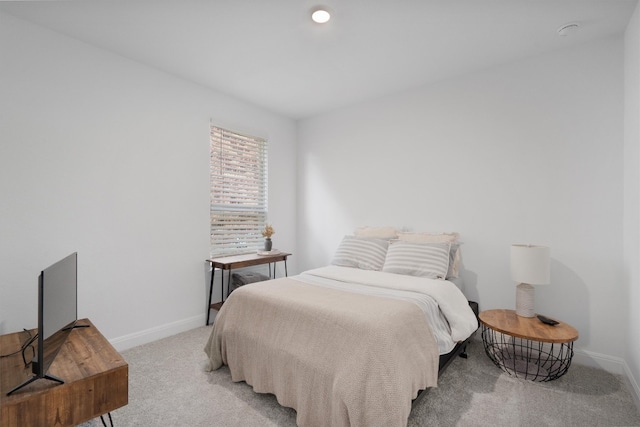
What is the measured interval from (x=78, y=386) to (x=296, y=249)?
11.1ft

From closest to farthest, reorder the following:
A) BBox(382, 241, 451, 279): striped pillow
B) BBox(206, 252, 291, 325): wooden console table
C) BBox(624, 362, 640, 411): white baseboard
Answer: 1. BBox(624, 362, 640, 411): white baseboard
2. BBox(382, 241, 451, 279): striped pillow
3. BBox(206, 252, 291, 325): wooden console table

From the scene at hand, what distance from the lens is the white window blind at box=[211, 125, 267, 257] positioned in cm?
367

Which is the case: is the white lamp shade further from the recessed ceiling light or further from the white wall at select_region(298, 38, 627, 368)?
the recessed ceiling light

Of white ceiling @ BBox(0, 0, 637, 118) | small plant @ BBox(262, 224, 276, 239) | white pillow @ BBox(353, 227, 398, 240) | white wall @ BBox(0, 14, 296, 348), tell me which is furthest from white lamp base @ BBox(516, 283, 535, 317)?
white wall @ BBox(0, 14, 296, 348)

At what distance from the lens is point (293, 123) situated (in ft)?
15.4

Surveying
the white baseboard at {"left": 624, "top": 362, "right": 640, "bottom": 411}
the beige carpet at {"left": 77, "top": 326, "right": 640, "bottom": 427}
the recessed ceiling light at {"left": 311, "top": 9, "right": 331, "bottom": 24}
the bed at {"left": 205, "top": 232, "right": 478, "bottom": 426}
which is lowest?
the beige carpet at {"left": 77, "top": 326, "right": 640, "bottom": 427}

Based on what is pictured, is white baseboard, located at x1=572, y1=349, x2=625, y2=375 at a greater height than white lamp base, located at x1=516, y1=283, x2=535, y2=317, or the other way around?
white lamp base, located at x1=516, y1=283, x2=535, y2=317

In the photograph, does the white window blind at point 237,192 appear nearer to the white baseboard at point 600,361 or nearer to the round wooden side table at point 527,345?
the round wooden side table at point 527,345

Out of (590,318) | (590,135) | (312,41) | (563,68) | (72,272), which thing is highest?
(312,41)

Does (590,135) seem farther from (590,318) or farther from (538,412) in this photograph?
(538,412)

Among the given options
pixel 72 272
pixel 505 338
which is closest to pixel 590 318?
pixel 505 338

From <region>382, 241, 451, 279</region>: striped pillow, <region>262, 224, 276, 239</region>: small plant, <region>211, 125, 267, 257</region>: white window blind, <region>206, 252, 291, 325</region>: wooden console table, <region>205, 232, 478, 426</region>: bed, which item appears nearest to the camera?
<region>205, 232, 478, 426</region>: bed

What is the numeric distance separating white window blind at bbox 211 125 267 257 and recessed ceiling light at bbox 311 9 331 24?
6.10 ft

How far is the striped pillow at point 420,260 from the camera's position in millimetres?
2783
